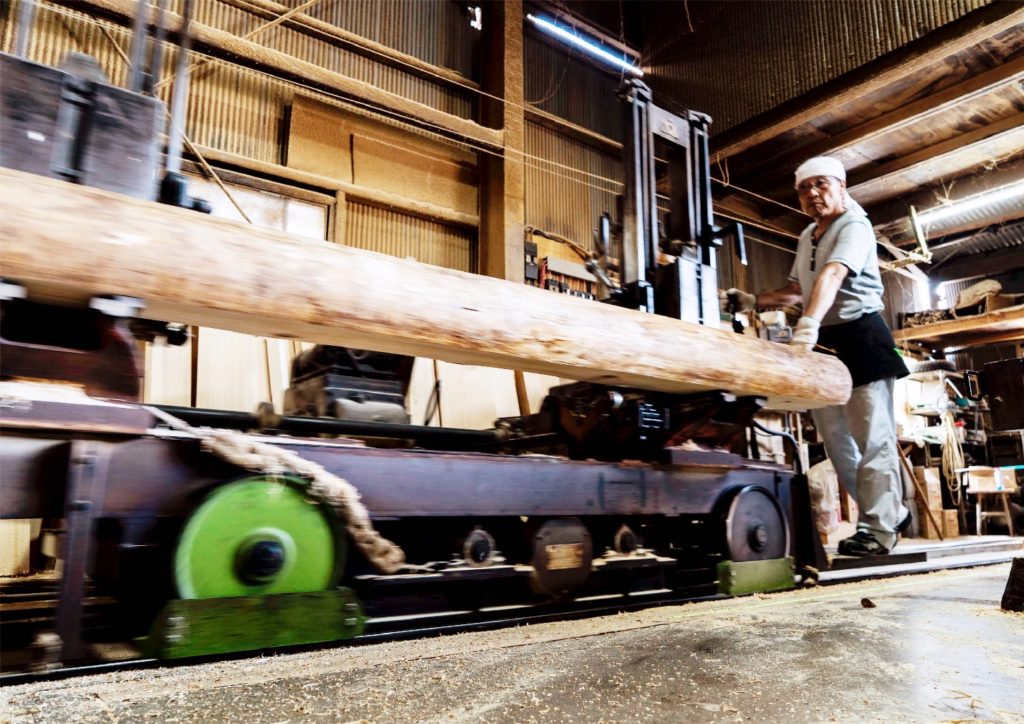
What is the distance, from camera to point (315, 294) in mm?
1699

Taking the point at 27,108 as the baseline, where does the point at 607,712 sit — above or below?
below

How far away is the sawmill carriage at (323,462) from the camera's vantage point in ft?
4.83

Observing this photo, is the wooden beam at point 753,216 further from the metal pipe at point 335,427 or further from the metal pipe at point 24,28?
the metal pipe at point 24,28

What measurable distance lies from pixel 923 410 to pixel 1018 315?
1.57m

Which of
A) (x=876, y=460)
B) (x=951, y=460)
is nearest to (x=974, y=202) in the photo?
(x=951, y=460)

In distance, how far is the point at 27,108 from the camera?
62.6 inches

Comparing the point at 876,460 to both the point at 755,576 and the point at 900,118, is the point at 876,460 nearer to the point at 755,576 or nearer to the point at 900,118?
the point at 755,576

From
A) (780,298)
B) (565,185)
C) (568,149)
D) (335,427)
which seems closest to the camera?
(335,427)

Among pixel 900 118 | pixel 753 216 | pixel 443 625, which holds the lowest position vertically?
pixel 443 625

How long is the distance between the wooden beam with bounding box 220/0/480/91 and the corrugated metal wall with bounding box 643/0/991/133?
6.59ft

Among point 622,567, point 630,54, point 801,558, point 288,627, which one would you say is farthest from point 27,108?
point 630,54

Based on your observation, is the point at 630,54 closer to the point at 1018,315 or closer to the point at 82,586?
the point at 1018,315

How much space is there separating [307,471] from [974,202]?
27.9ft

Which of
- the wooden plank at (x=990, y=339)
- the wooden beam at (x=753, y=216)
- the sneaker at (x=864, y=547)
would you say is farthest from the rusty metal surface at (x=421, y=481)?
the wooden plank at (x=990, y=339)
